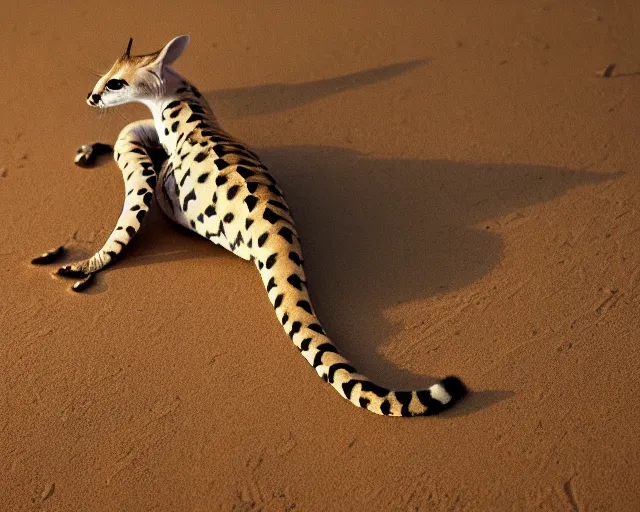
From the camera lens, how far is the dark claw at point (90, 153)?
240 inches

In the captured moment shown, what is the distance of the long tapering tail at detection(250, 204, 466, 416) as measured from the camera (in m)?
4.15

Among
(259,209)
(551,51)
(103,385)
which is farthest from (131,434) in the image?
(551,51)

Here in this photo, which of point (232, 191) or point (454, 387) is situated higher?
point (232, 191)

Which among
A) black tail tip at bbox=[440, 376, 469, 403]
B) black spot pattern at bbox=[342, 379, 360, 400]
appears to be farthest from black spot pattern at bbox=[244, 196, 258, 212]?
black tail tip at bbox=[440, 376, 469, 403]

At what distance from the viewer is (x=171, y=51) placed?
572cm

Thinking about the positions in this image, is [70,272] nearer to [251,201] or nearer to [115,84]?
[251,201]

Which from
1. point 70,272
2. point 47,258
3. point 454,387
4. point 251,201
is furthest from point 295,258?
point 47,258

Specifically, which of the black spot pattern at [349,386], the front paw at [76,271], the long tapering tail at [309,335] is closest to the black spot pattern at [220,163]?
the long tapering tail at [309,335]

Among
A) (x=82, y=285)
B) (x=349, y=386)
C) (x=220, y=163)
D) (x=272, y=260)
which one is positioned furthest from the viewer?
(x=220, y=163)

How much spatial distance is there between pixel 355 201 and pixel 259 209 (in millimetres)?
1040

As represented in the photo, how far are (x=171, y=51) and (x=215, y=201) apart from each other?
1330 millimetres

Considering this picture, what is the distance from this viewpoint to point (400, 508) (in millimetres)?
3836

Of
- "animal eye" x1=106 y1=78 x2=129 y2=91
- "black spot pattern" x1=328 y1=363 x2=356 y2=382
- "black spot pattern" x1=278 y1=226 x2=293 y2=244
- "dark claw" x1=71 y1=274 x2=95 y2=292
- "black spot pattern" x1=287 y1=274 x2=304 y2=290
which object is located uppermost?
"animal eye" x1=106 y1=78 x2=129 y2=91

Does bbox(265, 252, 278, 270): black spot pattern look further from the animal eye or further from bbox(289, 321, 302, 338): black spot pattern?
the animal eye
